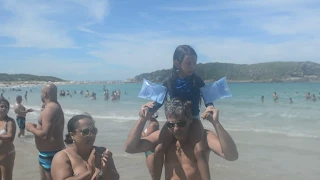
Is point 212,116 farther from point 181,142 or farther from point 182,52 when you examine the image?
point 182,52

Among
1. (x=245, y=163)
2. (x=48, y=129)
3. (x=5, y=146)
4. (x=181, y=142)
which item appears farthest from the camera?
(x=245, y=163)

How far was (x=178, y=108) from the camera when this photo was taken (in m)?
3.12

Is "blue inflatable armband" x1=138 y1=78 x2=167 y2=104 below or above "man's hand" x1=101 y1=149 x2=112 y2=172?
above

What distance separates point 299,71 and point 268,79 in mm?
11260

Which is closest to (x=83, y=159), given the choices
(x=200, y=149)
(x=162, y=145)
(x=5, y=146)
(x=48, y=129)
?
(x=162, y=145)

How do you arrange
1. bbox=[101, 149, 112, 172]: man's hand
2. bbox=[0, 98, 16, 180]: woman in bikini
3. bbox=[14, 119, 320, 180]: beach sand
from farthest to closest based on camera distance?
1. bbox=[14, 119, 320, 180]: beach sand
2. bbox=[0, 98, 16, 180]: woman in bikini
3. bbox=[101, 149, 112, 172]: man's hand

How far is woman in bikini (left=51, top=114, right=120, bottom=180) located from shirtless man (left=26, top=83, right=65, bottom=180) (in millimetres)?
1691

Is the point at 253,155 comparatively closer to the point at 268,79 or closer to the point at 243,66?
the point at 268,79

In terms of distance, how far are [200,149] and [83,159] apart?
997mm

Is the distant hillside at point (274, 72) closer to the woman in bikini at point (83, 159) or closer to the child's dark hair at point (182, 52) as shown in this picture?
the child's dark hair at point (182, 52)

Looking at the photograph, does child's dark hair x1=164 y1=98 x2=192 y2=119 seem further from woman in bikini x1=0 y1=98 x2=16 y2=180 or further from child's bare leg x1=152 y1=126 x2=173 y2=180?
woman in bikini x1=0 y1=98 x2=16 y2=180

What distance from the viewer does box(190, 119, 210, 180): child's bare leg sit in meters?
3.18

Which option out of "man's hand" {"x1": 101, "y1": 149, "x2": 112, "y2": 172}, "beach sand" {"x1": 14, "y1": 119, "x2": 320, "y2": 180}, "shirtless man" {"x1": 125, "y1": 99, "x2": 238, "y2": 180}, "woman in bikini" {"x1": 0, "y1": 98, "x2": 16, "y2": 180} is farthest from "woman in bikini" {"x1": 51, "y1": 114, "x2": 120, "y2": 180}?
"beach sand" {"x1": 14, "y1": 119, "x2": 320, "y2": 180}

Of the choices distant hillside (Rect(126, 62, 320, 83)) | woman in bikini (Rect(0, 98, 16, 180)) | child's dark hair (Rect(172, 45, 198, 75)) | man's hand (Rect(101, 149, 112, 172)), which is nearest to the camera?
man's hand (Rect(101, 149, 112, 172))
